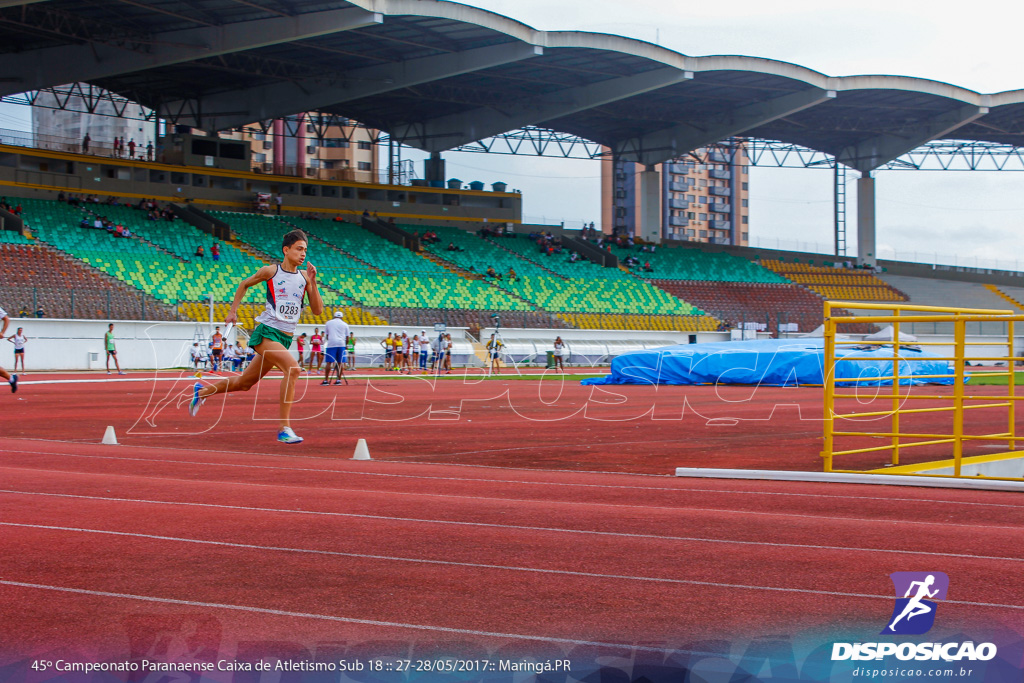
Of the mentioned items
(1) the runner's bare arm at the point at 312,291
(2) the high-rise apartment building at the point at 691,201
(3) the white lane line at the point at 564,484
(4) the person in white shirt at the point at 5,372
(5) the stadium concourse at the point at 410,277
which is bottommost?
(3) the white lane line at the point at 564,484

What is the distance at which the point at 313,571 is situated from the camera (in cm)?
468

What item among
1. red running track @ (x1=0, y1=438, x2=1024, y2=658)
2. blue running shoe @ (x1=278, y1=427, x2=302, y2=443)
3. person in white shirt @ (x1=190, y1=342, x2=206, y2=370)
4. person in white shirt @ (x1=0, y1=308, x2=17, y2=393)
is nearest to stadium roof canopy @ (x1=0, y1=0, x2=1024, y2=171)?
person in white shirt @ (x1=190, y1=342, x2=206, y2=370)

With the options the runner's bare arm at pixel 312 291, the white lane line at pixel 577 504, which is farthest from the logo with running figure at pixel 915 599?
the runner's bare arm at pixel 312 291

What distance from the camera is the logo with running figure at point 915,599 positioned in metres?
3.78

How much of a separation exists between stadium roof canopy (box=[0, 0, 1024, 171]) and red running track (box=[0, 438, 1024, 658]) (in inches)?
1325

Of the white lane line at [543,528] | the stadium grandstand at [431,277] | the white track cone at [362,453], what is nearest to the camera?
the white lane line at [543,528]

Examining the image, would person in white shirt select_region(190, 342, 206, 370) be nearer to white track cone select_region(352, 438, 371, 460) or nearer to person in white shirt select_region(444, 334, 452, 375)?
person in white shirt select_region(444, 334, 452, 375)

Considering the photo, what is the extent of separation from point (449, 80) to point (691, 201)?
272 ft

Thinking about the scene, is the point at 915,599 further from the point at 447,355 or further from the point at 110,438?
the point at 447,355

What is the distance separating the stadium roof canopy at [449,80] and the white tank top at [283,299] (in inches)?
1171

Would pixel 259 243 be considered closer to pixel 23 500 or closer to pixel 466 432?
pixel 466 432

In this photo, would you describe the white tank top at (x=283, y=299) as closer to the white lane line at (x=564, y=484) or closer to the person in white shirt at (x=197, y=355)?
the white lane line at (x=564, y=484)

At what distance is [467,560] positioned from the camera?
496 centimetres

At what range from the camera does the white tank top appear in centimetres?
1001
